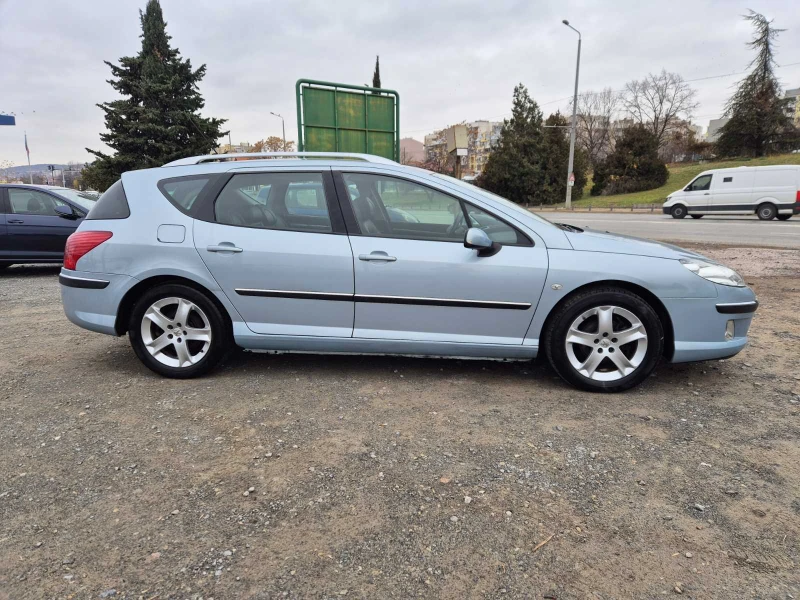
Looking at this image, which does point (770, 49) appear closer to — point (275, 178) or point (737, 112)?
point (737, 112)

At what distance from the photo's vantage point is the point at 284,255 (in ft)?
11.6

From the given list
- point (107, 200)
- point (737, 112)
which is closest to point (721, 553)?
point (107, 200)

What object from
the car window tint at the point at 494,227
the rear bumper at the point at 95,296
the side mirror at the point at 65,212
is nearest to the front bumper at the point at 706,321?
the car window tint at the point at 494,227

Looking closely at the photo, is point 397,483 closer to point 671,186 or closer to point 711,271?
point 711,271

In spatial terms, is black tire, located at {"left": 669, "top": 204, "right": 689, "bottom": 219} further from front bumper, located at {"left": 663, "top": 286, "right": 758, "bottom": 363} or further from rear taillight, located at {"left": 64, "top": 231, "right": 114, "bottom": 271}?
rear taillight, located at {"left": 64, "top": 231, "right": 114, "bottom": 271}

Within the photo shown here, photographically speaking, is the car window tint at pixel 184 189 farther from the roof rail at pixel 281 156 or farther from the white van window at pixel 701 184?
the white van window at pixel 701 184

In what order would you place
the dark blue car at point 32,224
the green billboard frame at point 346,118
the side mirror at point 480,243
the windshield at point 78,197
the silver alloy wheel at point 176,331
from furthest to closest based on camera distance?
1. the green billboard frame at point 346,118
2. the windshield at point 78,197
3. the dark blue car at point 32,224
4. the silver alloy wheel at point 176,331
5. the side mirror at point 480,243

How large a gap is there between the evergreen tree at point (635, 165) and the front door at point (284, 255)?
135ft

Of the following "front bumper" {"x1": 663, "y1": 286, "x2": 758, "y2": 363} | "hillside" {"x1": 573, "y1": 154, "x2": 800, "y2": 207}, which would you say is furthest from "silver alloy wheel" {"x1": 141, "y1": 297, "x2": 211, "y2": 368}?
"hillside" {"x1": 573, "y1": 154, "x2": 800, "y2": 207}

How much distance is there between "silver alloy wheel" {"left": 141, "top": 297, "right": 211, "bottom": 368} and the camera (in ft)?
12.1

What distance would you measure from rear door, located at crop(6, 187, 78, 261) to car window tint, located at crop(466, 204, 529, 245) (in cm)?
721

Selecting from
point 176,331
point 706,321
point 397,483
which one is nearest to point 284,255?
point 176,331

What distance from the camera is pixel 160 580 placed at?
1.88 m

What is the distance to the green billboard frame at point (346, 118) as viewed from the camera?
10.8m
